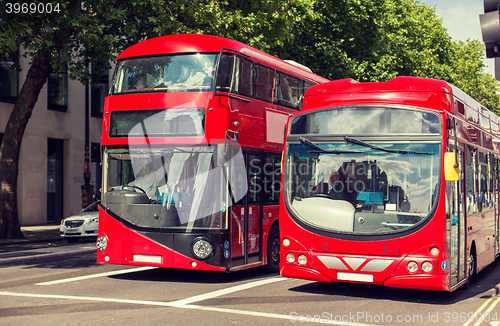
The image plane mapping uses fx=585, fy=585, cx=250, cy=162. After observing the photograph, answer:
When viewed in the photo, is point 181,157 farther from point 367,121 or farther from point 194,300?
point 367,121

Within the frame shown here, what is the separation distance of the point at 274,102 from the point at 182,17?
24.8ft

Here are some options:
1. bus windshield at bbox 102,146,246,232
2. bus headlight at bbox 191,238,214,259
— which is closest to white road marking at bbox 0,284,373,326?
bus headlight at bbox 191,238,214,259

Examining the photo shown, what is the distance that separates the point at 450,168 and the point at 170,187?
15.1 ft

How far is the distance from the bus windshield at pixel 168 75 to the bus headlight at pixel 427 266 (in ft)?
14.8

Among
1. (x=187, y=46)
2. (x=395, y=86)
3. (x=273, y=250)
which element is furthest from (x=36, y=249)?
(x=395, y=86)

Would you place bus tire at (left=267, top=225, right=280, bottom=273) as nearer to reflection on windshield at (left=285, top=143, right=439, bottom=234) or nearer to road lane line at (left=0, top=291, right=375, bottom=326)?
reflection on windshield at (left=285, top=143, right=439, bottom=234)

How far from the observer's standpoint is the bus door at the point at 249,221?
33.8 ft

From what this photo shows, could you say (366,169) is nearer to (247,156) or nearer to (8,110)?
A: (247,156)

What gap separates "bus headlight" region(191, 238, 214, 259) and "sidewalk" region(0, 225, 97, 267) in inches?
226

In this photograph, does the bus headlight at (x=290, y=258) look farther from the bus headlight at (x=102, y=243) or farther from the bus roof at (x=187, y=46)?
the bus roof at (x=187, y=46)

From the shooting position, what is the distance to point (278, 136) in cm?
1199

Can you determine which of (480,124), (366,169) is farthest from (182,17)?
(366,169)

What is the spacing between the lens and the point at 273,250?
11930 mm

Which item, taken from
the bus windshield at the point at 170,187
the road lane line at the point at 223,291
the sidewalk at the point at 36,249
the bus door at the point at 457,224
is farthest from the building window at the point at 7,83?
the bus door at the point at 457,224
